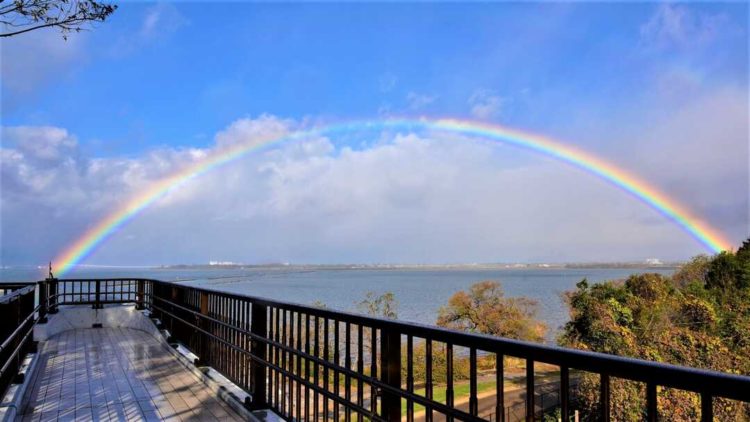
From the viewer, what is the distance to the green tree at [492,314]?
135 feet

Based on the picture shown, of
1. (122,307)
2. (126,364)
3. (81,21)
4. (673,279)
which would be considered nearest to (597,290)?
(673,279)

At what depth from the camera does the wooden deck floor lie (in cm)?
460

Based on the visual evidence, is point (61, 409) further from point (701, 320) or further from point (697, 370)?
point (701, 320)

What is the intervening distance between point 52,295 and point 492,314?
111 feet

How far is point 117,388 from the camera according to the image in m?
5.61

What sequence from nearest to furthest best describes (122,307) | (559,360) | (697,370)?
(697,370) → (559,360) → (122,307)

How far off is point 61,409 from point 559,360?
479 centimetres

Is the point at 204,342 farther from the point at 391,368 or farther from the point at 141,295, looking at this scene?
the point at 141,295

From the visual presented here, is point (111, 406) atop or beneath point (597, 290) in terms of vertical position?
atop

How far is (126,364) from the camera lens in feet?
23.3

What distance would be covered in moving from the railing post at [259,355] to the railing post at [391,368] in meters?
1.87

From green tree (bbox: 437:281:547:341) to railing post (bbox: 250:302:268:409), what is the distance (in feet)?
121

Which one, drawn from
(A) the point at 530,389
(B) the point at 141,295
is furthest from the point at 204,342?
(B) the point at 141,295

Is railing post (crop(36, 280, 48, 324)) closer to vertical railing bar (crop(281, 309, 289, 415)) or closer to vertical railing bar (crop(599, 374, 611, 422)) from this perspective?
vertical railing bar (crop(281, 309, 289, 415))
